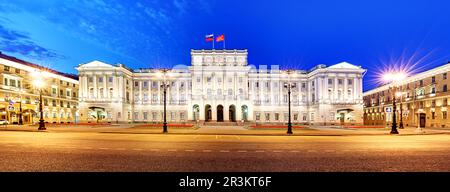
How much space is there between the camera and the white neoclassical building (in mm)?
62812

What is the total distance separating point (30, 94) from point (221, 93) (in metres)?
44.9

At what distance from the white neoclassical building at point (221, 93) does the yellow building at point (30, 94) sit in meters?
7.95

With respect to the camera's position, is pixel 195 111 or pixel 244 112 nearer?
pixel 195 111

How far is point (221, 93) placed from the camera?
6575cm

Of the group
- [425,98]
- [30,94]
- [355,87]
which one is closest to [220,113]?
[355,87]

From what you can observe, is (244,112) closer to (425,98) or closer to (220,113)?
(220,113)

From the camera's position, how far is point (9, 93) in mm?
51719

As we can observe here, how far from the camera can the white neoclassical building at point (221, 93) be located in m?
62.8

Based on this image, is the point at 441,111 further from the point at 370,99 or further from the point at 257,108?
the point at 257,108

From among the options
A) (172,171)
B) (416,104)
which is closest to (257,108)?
(416,104)

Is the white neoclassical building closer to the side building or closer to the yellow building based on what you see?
the yellow building
